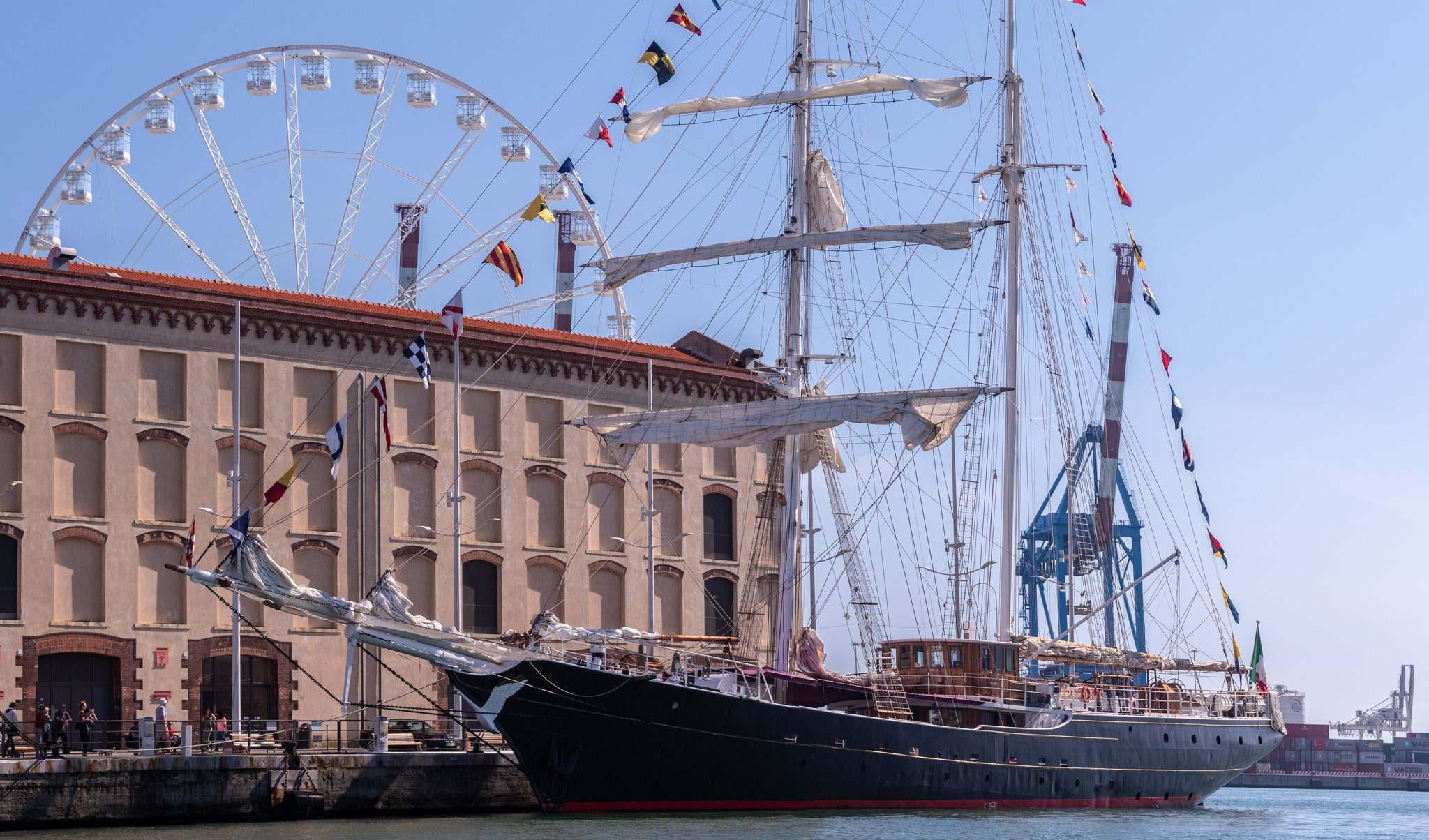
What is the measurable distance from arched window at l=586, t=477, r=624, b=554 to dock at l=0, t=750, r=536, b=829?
13738 mm

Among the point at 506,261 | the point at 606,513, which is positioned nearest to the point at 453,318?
the point at 506,261

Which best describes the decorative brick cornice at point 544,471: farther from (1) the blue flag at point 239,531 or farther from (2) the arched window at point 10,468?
(1) the blue flag at point 239,531

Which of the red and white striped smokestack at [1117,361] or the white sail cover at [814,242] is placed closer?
the white sail cover at [814,242]

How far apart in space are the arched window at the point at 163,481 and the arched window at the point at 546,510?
34.3 ft

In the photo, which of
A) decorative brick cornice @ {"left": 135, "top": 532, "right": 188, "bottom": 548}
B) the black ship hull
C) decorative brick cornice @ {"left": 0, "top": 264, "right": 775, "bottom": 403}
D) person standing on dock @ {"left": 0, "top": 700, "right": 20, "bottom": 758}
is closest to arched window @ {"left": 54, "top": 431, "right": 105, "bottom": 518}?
decorative brick cornice @ {"left": 135, "top": 532, "right": 188, "bottom": 548}

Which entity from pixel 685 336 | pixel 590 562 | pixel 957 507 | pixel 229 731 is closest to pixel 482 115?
pixel 685 336

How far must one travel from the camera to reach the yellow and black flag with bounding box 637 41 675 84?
48000 mm

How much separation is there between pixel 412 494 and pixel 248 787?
51.5ft

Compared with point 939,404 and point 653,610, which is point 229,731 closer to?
point 653,610

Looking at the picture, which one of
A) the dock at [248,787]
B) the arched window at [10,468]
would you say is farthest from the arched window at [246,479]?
the dock at [248,787]

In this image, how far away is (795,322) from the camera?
52.9 meters

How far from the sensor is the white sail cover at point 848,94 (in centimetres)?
5456

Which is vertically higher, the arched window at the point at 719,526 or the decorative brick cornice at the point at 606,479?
the decorative brick cornice at the point at 606,479

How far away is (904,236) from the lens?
53.1 m
